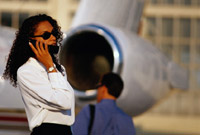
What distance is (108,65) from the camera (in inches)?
299

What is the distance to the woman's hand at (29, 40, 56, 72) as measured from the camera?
2.40m

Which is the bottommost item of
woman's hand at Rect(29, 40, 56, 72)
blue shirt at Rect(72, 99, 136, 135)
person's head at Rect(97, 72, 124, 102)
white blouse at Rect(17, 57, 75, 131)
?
blue shirt at Rect(72, 99, 136, 135)

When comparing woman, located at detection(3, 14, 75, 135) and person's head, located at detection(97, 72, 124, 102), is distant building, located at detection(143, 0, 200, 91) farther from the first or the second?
woman, located at detection(3, 14, 75, 135)

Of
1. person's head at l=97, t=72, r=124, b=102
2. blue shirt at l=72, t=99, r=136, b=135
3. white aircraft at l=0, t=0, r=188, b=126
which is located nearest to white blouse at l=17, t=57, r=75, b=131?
blue shirt at l=72, t=99, r=136, b=135

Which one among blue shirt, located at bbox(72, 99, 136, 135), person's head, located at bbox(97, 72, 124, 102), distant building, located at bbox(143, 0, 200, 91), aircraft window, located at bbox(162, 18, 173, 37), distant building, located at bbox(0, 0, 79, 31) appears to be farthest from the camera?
aircraft window, located at bbox(162, 18, 173, 37)

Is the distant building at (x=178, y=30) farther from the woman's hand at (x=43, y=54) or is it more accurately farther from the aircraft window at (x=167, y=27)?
the woman's hand at (x=43, y=54)

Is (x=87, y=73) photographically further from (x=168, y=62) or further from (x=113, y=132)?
(x=113, y=132)

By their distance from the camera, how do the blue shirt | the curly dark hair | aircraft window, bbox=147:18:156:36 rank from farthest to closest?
1. aircraft window, bbox=147:18:156:36
2. the blue shirt
3. the curly dark hair

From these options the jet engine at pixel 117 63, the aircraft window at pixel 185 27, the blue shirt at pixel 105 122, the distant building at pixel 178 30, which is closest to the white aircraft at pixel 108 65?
the jet engine at pixel 117 63

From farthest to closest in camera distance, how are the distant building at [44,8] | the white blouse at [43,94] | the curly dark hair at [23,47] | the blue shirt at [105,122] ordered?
the distant building at [44,8] → the blue shirt at [105,122] → the curly dark hair at [23,47] → the white blouse at [43,94]

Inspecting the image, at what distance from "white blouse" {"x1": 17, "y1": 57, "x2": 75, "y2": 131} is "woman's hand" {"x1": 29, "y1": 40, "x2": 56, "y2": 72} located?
41 millimetres

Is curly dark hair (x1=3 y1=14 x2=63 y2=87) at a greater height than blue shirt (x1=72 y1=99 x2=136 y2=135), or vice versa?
curly dark hair (x1=3 y1=14 x2=63 y2=87)

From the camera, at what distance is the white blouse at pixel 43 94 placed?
2369 millimetres

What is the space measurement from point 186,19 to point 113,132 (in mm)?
26382
